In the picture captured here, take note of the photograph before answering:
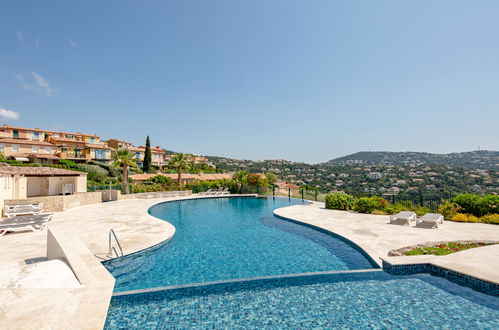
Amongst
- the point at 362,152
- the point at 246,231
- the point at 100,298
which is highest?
the point at 362,152

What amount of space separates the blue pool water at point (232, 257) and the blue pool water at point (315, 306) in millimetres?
850

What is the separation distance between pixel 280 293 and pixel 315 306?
892 mm

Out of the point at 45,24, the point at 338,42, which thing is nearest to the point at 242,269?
→ the point at 338,42

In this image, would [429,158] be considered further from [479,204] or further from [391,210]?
[391,210]

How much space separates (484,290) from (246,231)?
8740 mm

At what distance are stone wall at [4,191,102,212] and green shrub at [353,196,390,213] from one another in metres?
21.1

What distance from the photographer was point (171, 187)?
1169 inches

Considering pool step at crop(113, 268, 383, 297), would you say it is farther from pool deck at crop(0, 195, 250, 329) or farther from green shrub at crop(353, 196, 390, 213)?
green shrub at crop(353, 196, 390, 213)

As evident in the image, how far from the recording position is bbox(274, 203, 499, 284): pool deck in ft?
20.5

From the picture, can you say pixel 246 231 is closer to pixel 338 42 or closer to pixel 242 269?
pixel 242 269

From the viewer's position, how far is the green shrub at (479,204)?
483 inches

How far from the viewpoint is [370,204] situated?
1519cm

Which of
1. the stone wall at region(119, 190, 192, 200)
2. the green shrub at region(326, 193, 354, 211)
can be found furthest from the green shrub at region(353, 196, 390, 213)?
the stone wall at region(119, 190, 192, 200)

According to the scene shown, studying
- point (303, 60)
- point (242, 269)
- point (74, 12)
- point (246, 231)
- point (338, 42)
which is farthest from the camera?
point (303, 60)
